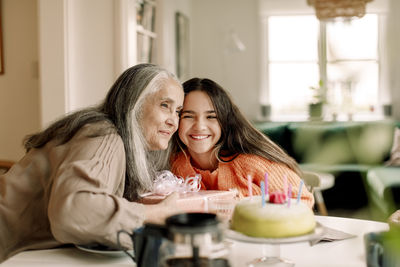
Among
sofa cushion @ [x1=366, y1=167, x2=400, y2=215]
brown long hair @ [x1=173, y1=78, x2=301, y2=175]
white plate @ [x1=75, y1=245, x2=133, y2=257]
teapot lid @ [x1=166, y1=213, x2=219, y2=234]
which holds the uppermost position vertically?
brown long hair @ [x1=173, y1=78, x2=301, y2=175]

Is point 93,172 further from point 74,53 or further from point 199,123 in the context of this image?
point 74,53

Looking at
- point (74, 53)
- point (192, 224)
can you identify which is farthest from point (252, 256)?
point (74, 53)

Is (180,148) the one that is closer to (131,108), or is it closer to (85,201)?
(131,108)

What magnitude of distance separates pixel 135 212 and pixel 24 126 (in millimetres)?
2954

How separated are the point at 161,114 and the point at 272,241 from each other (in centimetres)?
74

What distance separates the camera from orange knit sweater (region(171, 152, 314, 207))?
168 cm

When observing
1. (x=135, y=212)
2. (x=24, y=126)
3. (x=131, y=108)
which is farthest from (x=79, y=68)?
(x=135, y=212)

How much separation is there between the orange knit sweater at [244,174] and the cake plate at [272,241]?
0.59 metres

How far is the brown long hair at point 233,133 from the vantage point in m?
1.76

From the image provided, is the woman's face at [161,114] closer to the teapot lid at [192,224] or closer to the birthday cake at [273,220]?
the birthday cake at [273,220]

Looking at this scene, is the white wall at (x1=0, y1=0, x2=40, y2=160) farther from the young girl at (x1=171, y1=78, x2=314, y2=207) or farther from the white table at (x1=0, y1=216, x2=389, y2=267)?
the white table at (x1=0, y1=216, x2=389, y2=267)

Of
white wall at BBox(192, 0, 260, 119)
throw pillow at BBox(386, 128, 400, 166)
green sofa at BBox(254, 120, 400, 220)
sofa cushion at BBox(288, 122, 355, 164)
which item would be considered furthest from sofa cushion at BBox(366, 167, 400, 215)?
white wall at BBox(192, 0, 260, 119)

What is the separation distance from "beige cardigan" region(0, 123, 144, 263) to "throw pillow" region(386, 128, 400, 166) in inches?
148

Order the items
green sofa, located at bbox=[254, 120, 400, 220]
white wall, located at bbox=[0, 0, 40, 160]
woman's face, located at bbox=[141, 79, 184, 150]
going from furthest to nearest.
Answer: green sofa, located at bbox=[254, 120, 400, 220] < white wall, located at bbox=[0, 0, 40, 160] < woman's face, located at bbox=[141, 79, 184, 150]
